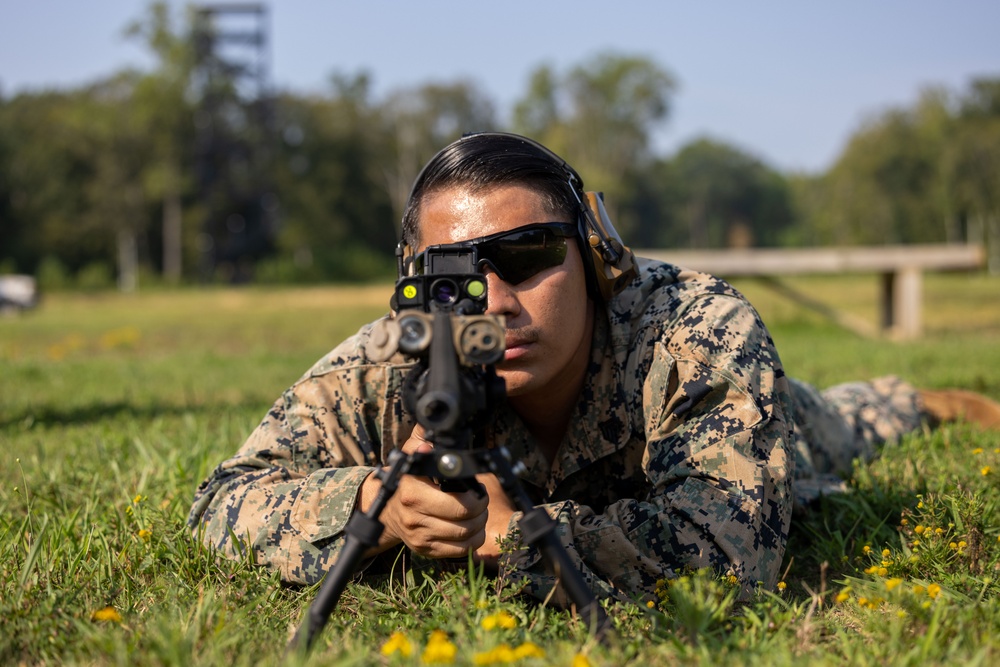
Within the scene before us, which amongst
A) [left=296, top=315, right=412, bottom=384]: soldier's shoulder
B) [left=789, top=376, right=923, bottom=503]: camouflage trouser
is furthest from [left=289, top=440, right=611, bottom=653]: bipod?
[left=789, top=376, right=923, bottom=503]: camouflage trouser

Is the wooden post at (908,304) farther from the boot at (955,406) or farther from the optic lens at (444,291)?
the optic lens at (444,291)

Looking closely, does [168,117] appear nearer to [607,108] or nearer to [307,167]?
[307,167]

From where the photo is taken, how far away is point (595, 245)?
2807 millimetres

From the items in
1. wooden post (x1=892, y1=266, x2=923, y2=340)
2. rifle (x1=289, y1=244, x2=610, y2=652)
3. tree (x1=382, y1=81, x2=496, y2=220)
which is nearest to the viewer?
rifle (x1=289, y1=244, x2=610, y2=652)

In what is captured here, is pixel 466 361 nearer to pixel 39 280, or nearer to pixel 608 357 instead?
pixel 608 357

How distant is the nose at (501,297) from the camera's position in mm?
2678

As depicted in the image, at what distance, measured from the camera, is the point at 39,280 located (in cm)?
4294

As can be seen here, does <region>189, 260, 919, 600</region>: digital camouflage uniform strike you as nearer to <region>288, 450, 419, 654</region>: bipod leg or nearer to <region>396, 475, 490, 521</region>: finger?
<region>396, 475, 490, 521</region>: finger

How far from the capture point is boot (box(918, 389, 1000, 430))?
488cm

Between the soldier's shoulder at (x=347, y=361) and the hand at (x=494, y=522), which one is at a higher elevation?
the soldier's shoulder at (x=347, y=361)

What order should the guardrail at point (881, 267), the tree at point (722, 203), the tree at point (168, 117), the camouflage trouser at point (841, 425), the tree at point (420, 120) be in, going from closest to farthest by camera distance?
the camouflage trouser at point (841, 425) → the guardrail at point (881, 267) → the tree at point (168, 117) → the tree at point (420, 120) → the tree at point (722, 203)

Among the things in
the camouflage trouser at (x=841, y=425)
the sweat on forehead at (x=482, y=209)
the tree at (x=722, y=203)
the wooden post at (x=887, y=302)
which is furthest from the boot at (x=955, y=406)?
the tree at (x=722, y=203)

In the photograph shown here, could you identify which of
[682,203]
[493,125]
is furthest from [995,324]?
[682,203]

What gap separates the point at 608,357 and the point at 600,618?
1.16 m
